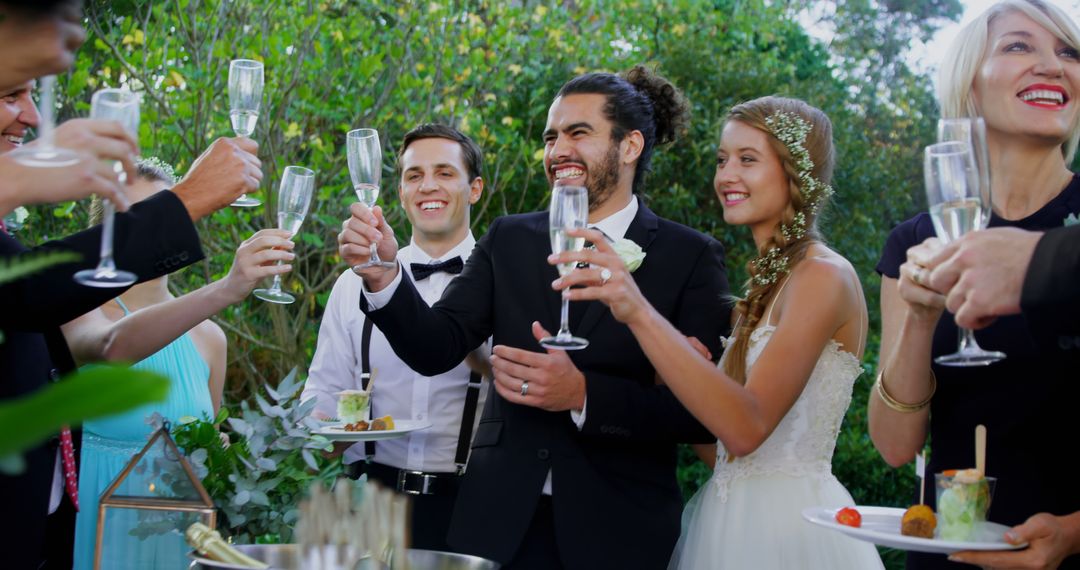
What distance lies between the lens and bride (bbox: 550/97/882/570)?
10.4ft

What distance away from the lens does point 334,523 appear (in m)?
1.57

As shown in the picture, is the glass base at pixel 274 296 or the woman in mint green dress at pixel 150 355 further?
the glass base at pixel 274 296

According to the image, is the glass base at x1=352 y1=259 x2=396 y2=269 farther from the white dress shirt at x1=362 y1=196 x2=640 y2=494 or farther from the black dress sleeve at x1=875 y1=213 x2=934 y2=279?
the black dress sleeve at x1=875 y1=213 x2=934 y2=279

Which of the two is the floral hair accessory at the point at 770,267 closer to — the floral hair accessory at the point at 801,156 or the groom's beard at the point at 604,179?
the floral hair accessory at the point at 801,156

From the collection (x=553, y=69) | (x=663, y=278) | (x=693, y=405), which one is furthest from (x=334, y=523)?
(x=553, y=69)

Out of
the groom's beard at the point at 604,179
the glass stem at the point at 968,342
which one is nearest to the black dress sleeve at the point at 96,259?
the glass stem at the point at 968,342

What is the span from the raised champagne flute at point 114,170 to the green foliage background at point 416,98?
482 cm

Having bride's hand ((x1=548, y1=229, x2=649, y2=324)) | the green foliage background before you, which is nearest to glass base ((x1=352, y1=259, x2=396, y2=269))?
bride's hand ((x1=548, y1=229, x2=649, y2=324))

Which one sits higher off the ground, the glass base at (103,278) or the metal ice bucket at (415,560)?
the glass base at (103,278)

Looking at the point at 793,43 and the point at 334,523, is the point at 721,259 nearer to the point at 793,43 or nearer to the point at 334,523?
the point at 334,523

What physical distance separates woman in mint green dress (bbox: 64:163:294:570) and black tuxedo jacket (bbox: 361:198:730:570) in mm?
498

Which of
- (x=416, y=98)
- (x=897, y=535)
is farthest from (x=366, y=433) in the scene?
(x=416, y=98)

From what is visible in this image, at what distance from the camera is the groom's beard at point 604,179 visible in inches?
154

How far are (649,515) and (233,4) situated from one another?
5.59 metres
